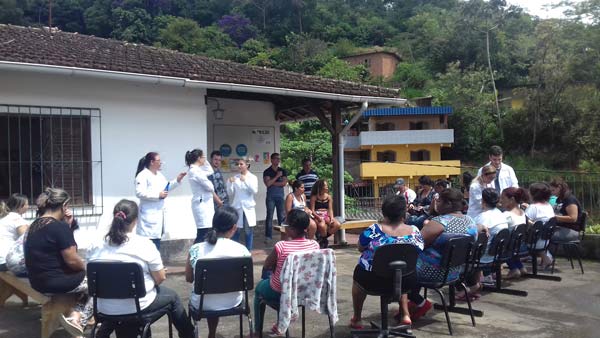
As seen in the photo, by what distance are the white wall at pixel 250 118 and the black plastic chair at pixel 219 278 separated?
723 cm

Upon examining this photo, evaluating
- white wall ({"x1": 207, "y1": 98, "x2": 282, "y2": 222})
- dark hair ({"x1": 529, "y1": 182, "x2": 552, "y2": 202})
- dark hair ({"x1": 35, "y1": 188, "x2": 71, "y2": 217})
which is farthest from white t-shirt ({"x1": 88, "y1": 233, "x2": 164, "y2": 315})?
white wall ({"x1": 207, "y1": 98, "x2": 282, "y2": 222})

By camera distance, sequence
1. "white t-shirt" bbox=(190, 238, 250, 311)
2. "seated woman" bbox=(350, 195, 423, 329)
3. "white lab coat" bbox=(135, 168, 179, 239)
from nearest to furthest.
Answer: "white t-shirt" bbox=(190, 238, 250, 311), "seated woman" bbox=(350, 195, 423, 329), "white lab coat" bbox=(135, 168, 179, 239)

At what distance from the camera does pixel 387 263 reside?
4469mm

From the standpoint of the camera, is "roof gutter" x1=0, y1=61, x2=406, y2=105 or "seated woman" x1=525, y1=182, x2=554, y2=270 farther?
"seated woman" x1=525, y1=182, x2=554, y2=270

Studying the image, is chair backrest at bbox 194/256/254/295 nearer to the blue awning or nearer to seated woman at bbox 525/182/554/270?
seated woman at bbox 525/182/554/270

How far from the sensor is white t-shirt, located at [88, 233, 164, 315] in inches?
157

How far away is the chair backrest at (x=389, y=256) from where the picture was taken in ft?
14.6

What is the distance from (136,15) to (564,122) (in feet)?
174

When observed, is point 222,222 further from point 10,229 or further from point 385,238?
point 10,229

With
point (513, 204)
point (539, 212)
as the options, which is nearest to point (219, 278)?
point (513, 204)

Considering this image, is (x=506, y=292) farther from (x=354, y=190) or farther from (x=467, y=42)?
(x=467, y=42)

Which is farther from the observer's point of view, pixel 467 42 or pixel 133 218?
pixel 467 42

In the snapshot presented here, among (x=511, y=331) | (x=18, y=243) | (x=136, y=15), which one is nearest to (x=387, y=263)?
(x=511, y=331)

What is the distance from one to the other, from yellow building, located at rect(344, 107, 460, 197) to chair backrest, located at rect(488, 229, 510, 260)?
112ft
